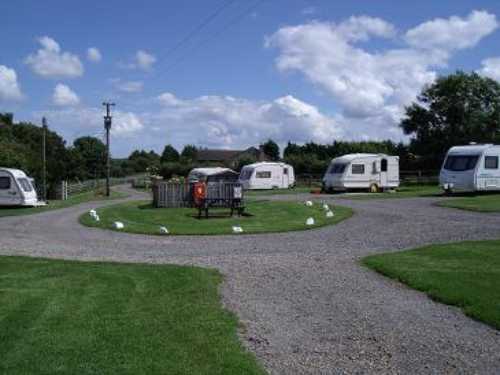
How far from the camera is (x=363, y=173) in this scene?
122ft

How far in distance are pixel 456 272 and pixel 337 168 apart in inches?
1129

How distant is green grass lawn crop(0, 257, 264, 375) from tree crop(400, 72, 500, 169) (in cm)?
4856

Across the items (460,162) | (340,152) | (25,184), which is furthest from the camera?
(340,152)

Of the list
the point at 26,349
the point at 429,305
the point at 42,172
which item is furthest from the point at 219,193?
the point at 42,172

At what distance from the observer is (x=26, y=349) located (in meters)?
5.64

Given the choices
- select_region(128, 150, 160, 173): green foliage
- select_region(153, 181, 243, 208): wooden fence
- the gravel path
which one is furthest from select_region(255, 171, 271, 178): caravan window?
select_region(128, 150, 160, 173): green foliage

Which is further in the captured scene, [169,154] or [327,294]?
[169,154]

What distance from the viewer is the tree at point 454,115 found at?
5375 cm

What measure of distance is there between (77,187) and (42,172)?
7.52m

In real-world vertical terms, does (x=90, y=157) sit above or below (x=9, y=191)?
above

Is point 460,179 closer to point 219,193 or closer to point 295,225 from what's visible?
point 219,193

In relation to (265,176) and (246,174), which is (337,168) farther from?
(246,174)

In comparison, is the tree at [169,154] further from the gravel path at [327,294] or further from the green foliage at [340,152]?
the gravel path at [327,294]

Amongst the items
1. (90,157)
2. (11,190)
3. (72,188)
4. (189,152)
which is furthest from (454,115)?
(189,152)
